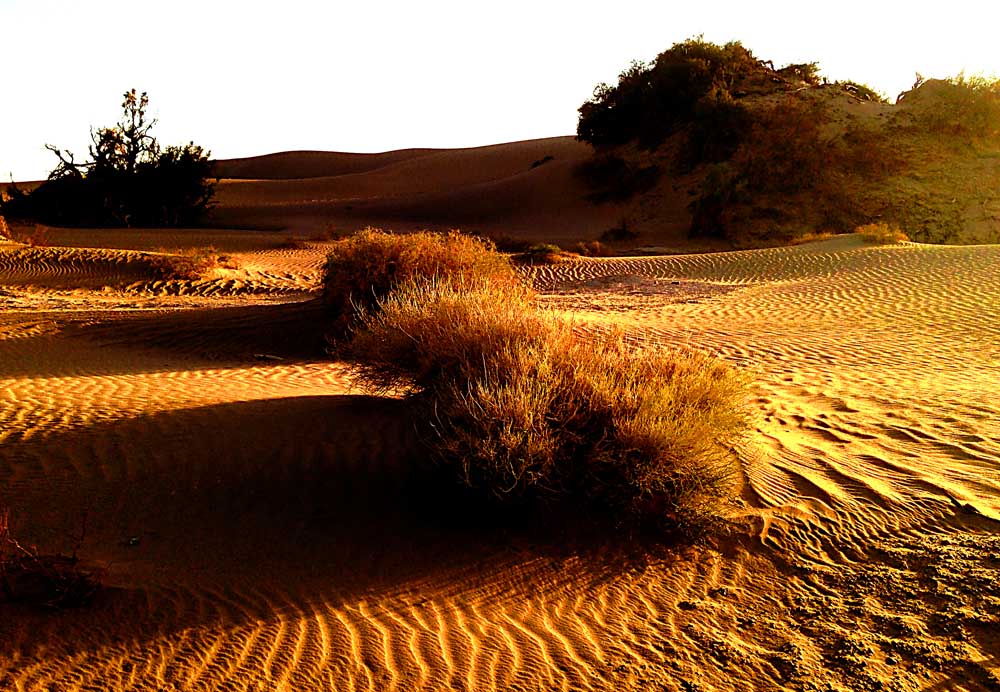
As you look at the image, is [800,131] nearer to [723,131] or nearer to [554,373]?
[723,131]

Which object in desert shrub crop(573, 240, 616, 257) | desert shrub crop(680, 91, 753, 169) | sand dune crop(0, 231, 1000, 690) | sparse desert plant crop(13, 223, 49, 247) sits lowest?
sand dune crop(0, 231, 1000, 690)

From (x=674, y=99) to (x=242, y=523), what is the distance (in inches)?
1701

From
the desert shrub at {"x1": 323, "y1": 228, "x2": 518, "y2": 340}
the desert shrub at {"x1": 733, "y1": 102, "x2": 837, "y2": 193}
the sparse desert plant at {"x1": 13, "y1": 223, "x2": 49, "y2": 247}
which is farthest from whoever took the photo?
the desert shrub at {"x1": 733, "y1": 102, "x2": 837, "y2": 193}

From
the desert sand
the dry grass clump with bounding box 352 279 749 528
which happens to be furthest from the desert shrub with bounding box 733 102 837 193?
the dry grass clump with bounding box 352 279 749 528

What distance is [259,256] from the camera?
87.0 ft

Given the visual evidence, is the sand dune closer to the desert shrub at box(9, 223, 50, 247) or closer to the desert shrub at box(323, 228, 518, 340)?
the desert shrub at box(323, 228, 518, 340)

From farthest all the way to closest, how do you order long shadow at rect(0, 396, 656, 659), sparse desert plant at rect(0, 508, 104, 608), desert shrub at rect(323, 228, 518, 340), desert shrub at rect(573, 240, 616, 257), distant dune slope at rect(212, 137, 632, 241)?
1. distant dune slope at rect(212, 137, 632, 241)
2. desert shrub at rect(573, 240, 616, 257)
3. desert shrub at rect(323, 228, 518, 340)
4. long shadow at rect(0, 396, 656, 659)
5. sparse desert plant at rect(0, 508, 104, 608)

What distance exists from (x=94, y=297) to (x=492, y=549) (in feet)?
55.0

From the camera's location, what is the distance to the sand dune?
4.39 meters

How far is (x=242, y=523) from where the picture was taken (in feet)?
19.2

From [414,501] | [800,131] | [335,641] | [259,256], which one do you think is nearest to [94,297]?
[259,256]

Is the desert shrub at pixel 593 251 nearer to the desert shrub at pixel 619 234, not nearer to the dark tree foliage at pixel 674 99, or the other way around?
the desert shrub at pixel 619 234

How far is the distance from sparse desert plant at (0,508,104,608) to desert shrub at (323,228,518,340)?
7.62 meters

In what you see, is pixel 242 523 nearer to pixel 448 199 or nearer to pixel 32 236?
pixel 32 236
